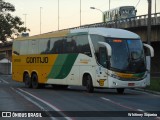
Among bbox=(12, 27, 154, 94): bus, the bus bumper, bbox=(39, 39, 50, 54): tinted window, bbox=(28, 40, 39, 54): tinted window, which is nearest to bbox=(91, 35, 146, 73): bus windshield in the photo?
bbox=(12, 27, 154, 94): bus

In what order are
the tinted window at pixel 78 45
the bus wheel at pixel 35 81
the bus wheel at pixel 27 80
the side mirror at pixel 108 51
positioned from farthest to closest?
the bus wheel at pixel 27 80 < the bus wheel at pixel 35 81 < the tinted window at pixel 78 45 < the side mirror at pixel 108 51

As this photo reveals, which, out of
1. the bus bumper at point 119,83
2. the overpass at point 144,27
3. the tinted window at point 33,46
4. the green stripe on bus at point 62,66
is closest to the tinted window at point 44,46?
the tinted window at point 33,46

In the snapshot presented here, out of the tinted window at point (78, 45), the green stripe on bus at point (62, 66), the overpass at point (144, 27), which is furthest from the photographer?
the overpass at point (144, 27)

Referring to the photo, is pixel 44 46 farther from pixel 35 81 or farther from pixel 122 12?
pixel 122 12

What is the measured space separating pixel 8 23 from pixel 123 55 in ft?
169

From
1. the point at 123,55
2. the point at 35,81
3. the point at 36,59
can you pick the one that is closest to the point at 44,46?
the point at 36,59

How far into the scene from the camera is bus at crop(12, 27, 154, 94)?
27.6m

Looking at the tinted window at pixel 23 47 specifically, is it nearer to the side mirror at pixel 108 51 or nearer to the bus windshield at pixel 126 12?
the side mirror at pixel 108 51

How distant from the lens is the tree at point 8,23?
76938 mm

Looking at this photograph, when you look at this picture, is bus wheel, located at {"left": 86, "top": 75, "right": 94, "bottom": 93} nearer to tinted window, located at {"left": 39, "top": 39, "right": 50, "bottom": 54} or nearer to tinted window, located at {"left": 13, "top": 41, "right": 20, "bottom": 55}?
tinted window, located at {"left": 39, "top": 39, "right": 50, "bottom": 54}

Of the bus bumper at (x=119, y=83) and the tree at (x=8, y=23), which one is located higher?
the tree at (x=8, y=23)

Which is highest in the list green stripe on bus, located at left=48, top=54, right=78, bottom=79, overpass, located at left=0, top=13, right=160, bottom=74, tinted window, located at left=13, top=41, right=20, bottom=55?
overpass, located at left=0, top=13, right=160, bottom=74

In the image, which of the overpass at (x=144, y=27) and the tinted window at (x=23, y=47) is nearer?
the tinted window at (x=23, y=47)

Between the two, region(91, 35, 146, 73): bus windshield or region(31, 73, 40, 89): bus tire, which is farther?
region(31, 73, 40, 89): bus tire
